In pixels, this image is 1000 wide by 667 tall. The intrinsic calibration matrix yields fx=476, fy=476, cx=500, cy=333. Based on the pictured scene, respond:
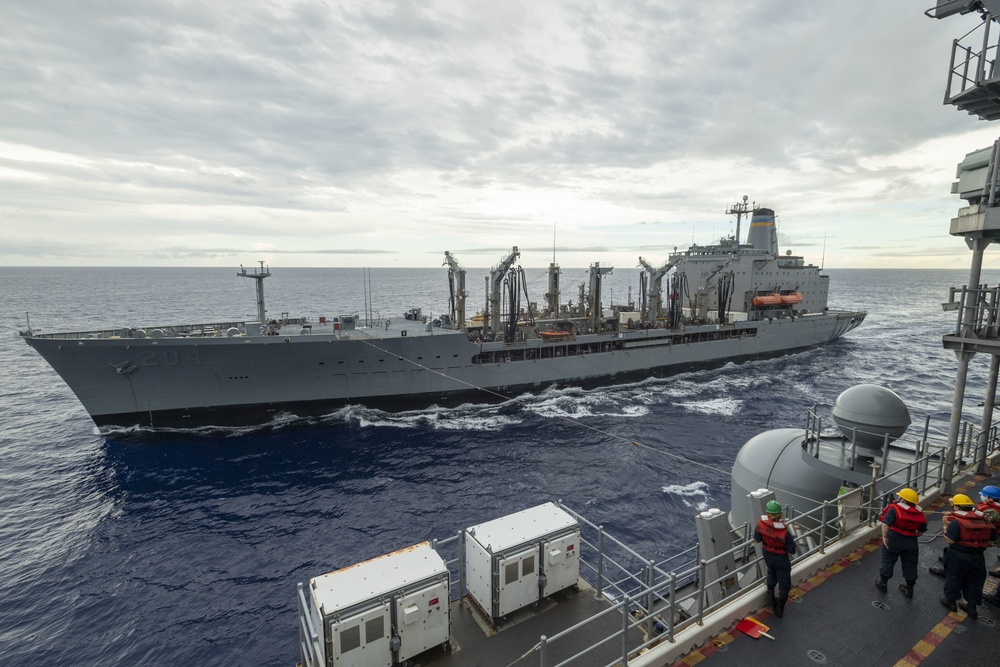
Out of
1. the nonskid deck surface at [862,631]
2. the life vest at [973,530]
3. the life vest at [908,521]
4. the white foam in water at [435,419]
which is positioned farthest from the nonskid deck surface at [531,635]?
the white foam in water at [435,419]

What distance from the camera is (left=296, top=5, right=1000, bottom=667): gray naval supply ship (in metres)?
5.52

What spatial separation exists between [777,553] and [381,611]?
194 inches

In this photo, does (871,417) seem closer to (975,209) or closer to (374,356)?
(975,209)

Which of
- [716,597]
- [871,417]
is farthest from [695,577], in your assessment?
[871,417]

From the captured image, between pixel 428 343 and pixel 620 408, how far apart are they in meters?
12.0

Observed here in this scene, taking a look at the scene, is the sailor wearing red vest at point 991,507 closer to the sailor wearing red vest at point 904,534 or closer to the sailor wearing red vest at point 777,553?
the sailor wearing red vest at point 904,534

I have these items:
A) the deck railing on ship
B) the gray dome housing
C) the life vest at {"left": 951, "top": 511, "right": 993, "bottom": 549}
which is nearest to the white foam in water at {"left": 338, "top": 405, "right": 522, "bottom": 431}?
the deck railing on ship

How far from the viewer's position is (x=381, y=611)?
5.61m

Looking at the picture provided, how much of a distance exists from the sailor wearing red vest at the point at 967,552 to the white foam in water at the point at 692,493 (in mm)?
10629

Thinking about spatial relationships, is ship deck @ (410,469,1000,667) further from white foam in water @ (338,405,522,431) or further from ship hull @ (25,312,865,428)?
ship hull @ (25,312,865,428)

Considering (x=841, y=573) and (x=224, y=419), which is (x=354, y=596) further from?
(x=224, y=419)

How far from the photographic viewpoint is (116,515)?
54.5 feet

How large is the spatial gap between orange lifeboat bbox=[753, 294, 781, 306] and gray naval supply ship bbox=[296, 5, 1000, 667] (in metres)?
36.5

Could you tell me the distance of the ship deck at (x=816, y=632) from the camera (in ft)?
18.0
